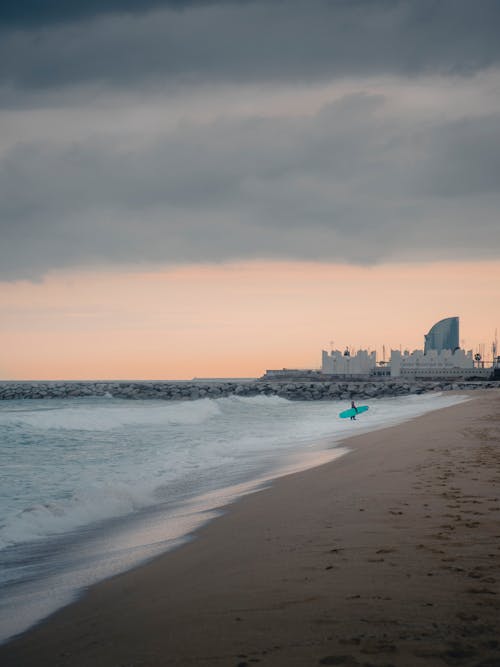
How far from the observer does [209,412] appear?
3625cm

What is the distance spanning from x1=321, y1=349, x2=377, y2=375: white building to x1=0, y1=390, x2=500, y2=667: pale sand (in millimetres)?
159940

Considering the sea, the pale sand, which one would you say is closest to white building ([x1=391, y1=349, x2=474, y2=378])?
the sea

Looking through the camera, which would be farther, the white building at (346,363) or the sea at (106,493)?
the white building at (346,363)

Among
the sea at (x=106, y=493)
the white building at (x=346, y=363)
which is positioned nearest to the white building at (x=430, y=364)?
the white building at (x=346, y=363)

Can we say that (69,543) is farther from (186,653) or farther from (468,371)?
(468,371)

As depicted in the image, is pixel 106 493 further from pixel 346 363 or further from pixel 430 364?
pixel 430 364

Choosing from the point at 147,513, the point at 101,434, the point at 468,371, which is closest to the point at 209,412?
the point at 101,434

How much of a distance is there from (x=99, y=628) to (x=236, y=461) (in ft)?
33.9

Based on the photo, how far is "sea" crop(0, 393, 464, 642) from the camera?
17.2 ft

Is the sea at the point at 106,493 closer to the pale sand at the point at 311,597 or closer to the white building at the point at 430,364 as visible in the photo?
the pale sand at the point at 311,597

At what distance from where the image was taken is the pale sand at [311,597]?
→ 2.85 meters

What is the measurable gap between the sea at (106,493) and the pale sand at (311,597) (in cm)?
57

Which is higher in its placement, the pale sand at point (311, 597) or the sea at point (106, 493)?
the pale sand at point (311, 597)

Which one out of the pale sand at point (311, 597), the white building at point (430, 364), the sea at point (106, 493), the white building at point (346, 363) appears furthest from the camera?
the white building at point (346, 363)
